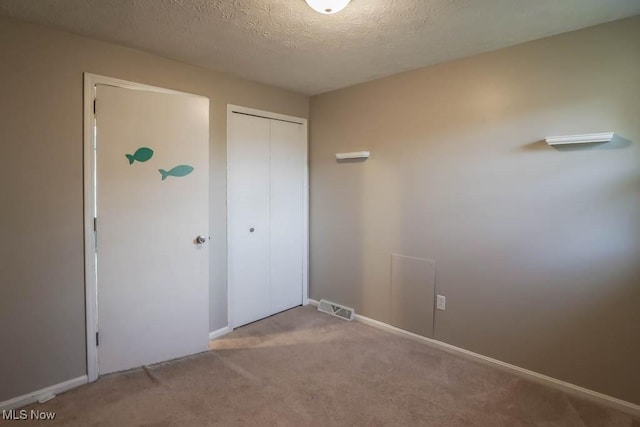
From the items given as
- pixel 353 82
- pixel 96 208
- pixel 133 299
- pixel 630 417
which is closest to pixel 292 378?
pixel 133 299

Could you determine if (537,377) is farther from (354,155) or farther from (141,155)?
(141,155)

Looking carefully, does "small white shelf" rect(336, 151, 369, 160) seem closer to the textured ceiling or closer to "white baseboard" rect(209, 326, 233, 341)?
the textured ceiling

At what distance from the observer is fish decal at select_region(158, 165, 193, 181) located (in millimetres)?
2570

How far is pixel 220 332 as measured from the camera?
310 centimetres

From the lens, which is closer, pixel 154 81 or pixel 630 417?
pixel 630 417

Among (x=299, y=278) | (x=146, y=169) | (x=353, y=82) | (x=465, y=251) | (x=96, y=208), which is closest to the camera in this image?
(x=96, y=208)

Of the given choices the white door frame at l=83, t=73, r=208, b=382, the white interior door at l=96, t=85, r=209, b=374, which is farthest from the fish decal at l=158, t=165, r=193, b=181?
the white door frame at l=83, t=73, r=208, b=382

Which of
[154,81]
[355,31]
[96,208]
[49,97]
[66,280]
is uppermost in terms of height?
[355,31]

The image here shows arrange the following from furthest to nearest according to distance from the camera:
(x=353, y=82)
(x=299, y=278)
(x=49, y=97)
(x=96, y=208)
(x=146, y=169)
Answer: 1. (x=299, y=278)
2. (x=353, y=82)
3. (x=146, y=169)
4. (x=96, y=208)
5. (x=49, y=97)

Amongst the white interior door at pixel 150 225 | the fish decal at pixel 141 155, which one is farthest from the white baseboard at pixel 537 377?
the fish decal at pixel 141 155

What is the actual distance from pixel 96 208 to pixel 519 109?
3044 mm

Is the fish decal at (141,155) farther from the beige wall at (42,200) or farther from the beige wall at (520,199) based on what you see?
the beige wall at (520,199)

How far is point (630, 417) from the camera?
202 cm

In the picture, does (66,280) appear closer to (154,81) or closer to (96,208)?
(96,208)
